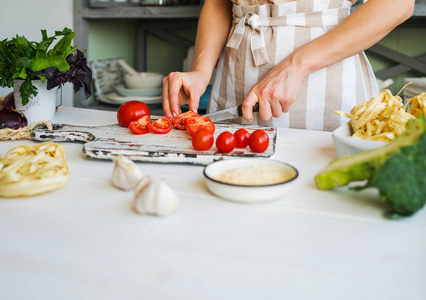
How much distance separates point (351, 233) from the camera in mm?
591

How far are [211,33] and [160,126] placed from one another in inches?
23.7

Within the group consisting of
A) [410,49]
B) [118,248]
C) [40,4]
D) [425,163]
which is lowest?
[118,248]

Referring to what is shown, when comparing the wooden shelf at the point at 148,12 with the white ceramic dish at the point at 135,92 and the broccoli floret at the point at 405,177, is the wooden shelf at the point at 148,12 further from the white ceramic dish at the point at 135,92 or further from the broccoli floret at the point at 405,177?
the broccoli floret at the point at 405,177

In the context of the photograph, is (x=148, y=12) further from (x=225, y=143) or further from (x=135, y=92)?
(x=225, y=143)

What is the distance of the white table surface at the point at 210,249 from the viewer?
0.50 meters

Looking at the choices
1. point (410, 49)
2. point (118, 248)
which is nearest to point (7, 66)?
point (118, 248)

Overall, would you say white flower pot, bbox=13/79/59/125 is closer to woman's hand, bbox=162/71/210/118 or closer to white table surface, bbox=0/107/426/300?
woman's hand, bbox=162/71/210/118

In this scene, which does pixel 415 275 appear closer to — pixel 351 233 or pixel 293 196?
pixel 351 233

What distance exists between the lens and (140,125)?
3.58ft

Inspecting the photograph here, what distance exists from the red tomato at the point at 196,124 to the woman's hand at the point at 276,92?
0.42ft

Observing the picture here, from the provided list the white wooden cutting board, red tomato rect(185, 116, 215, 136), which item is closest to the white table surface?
the white wooden cutting board

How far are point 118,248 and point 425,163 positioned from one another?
438mm

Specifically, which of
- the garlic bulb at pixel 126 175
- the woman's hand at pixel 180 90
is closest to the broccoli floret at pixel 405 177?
the garlic bulb at pixel 126 175

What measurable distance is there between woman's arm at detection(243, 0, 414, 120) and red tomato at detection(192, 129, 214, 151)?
0.24m
